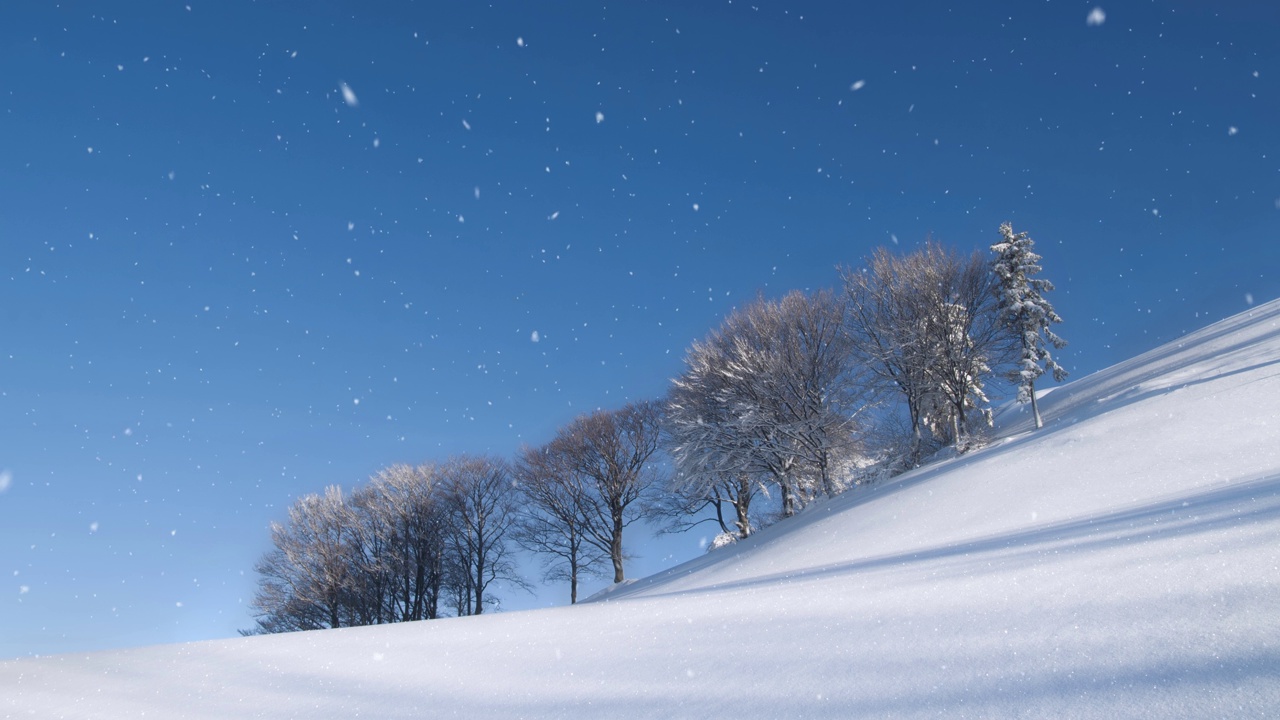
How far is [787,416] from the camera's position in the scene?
29.6 meters

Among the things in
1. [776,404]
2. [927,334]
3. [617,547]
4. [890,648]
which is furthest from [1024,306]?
[890,648]

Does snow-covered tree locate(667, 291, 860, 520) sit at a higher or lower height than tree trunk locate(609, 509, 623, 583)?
higher

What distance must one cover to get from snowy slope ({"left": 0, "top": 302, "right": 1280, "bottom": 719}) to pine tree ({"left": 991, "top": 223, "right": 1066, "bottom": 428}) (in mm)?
15100

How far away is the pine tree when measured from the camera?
25.8 meters

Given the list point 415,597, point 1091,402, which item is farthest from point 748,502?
point 415,597

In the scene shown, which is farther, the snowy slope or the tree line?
the tree line

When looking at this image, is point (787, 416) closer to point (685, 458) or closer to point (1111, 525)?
point (685, 458)

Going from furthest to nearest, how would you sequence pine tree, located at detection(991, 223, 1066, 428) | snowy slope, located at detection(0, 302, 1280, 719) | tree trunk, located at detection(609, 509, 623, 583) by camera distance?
1. tree trunk, located at detection(609, 509, 623, 583)
2. pine tree, located at detection(991, 223, 1066, 428)
3. snowy slope, located at detection(0, 302, 1280, 719)

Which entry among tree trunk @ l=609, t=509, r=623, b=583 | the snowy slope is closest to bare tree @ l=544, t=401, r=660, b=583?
tree trunk @ l=609, t=509, r=623, b=583

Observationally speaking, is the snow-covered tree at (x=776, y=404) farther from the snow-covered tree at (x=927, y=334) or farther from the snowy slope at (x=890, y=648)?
the snowy slope at (x=890, y=648)

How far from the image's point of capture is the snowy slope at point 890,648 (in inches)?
117

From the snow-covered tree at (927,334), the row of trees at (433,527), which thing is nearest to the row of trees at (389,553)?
the row of trees at (433,527)

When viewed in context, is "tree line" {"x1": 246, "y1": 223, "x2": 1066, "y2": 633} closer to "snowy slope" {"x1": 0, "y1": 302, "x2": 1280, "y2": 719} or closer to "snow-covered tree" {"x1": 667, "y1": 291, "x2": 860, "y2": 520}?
"snow-covered tree" {"x1": 667, "y1": 291, "x2": 860, "y2": 520}

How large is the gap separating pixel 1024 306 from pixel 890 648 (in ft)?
86.1
